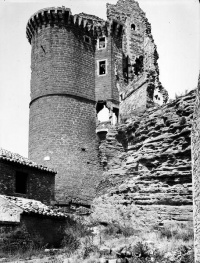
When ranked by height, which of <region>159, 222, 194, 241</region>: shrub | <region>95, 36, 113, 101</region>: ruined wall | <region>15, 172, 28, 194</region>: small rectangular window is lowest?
<region>159, 222, 194, 241</region>: shrub

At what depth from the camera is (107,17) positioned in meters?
28.7

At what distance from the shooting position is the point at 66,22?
26.4 m

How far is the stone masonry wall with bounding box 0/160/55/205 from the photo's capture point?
1686cm

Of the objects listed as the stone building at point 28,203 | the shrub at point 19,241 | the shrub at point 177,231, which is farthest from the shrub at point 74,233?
the shrub at point 177,231

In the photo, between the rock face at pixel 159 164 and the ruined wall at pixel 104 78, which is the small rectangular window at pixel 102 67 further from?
the rock face at pixel 159 164

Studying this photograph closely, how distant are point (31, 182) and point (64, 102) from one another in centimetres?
810

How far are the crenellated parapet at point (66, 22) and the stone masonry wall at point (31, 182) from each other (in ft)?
36.3

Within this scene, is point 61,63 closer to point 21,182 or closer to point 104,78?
point 104,78

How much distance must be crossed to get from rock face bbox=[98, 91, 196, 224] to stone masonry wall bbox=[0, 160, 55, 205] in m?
2.18

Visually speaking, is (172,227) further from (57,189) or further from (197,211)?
(57,189)

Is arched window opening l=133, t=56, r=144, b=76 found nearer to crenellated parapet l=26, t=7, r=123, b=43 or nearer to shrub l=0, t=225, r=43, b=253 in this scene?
crenellated parapet l=26, t=7, r=123, b=43

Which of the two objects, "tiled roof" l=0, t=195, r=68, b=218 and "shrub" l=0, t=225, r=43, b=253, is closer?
"shrub" l=0, t=225, r=43, b=253

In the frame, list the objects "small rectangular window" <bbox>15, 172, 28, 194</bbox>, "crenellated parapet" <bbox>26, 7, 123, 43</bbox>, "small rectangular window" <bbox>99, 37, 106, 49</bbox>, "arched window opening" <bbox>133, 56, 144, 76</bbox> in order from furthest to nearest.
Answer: "arched window opening" <bbox>133, 56, 144, 76</bbox>
"small rectangular window" <bbox>99, 37, 106, 49</bbox>
"crenellated parapet" <bbox>26, 7, 123, 43</bbox>
"small rectangular window" <bbox>15, 172, 28, 194</bbox>

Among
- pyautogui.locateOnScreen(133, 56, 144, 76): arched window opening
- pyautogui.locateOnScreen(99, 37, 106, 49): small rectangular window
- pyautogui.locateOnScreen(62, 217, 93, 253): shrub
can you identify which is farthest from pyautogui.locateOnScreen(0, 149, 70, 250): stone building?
pyautogui.locateOnScreen(133, 56, 144, 76): arched window opening
